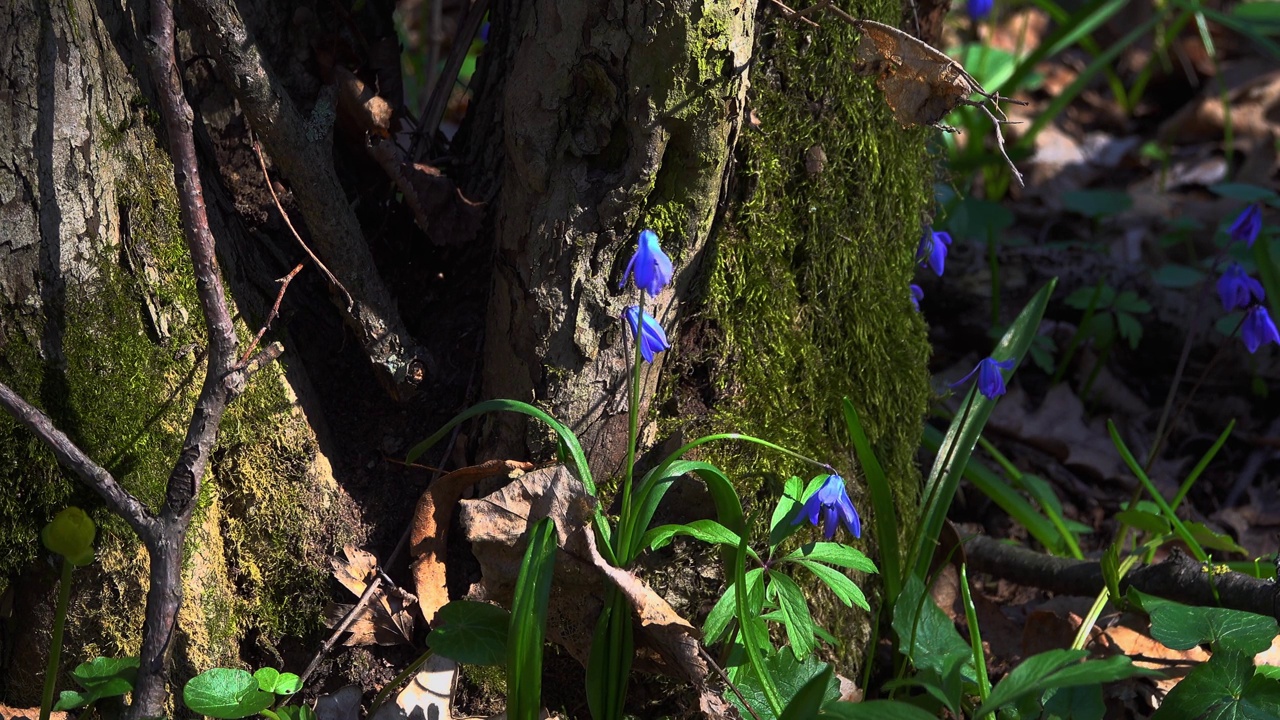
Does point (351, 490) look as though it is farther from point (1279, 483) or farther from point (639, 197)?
point (1279, 483)

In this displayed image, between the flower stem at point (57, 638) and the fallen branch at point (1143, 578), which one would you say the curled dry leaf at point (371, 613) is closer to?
the flower stem at point (57, 638)

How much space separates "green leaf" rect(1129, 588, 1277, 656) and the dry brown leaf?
116cm

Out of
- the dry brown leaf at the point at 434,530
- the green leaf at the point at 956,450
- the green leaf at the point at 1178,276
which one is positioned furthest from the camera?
the green leaf at the point at 1178,276

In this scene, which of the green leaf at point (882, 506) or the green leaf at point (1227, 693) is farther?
the green leaf at point (882, 506)

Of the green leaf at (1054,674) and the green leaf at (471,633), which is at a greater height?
the green leaf at (1054,674)

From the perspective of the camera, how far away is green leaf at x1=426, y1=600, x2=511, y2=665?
157 centimetres

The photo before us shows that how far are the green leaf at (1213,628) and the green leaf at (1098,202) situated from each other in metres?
2.39

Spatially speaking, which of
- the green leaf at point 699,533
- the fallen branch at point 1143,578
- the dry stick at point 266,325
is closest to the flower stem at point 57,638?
the dry stick at point 266,325

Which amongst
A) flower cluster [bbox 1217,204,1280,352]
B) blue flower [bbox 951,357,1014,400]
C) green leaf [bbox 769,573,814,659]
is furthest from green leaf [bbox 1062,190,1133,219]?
green leaf [bbox 769,573,814,659]

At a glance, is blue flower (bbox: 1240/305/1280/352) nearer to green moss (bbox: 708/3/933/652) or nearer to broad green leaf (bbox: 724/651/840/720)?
green moss (bbox: 708/3/933/652)

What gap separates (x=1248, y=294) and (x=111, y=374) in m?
2.42

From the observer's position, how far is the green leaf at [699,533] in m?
1.58

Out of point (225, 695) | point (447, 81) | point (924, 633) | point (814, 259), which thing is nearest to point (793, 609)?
point (924, 633)

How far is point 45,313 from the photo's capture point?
163cm
